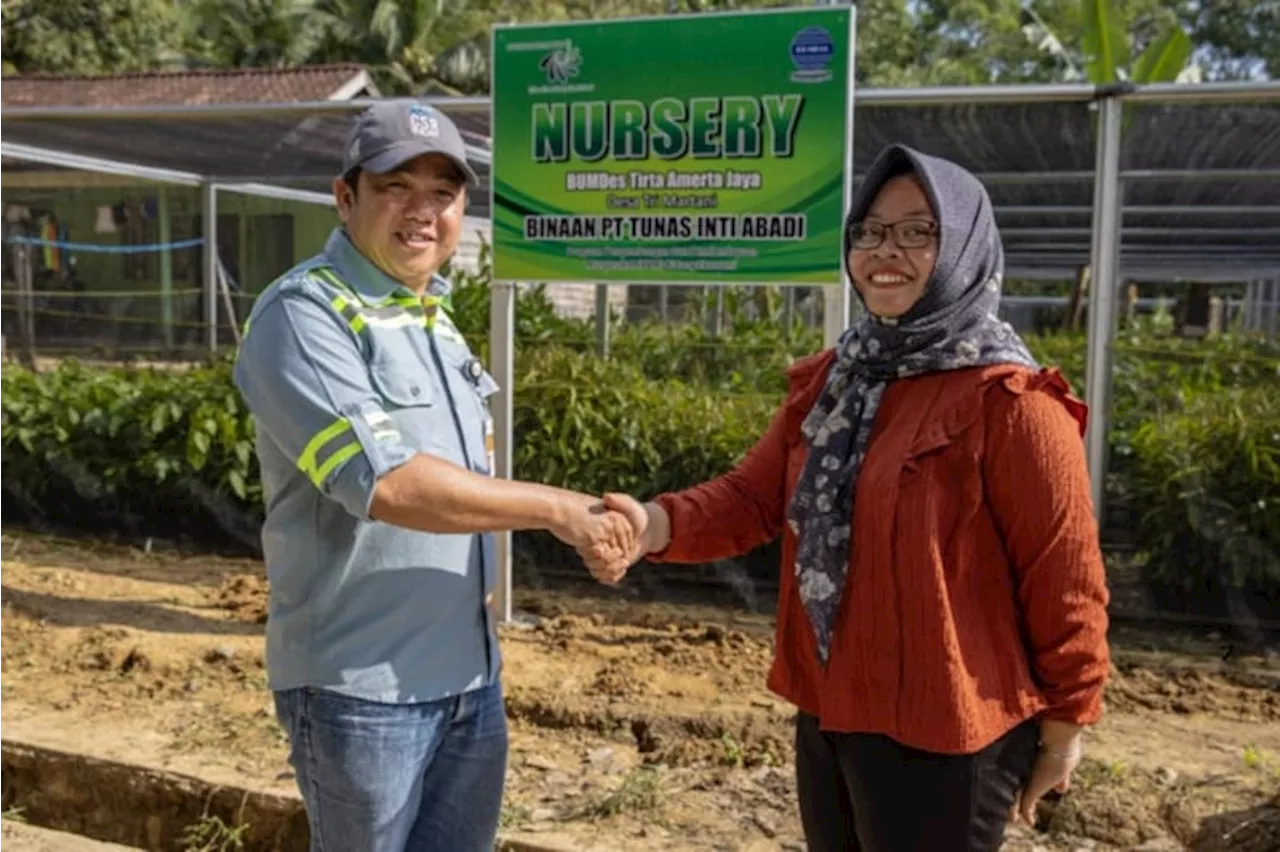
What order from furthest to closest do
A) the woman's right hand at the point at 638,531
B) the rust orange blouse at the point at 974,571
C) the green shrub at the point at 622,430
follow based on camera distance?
the green shrub at the point at 622,430
the woman's right hand at the point at 638,531
the rust orange blouse at the point at 974,571

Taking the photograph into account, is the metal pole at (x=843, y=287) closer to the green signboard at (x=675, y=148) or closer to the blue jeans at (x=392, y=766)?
the green signboard at (x=675, y=148)

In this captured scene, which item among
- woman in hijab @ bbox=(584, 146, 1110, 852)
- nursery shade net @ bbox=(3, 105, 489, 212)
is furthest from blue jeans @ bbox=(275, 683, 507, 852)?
nursery shade net @ bbox=(3, 105, 489, 212)

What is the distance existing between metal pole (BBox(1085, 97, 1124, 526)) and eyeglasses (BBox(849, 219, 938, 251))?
355 centimetres

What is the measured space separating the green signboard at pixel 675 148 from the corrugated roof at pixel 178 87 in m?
12.7

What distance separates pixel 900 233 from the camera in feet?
6.84

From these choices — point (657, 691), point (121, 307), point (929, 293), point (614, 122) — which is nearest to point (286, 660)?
point (929, 293)

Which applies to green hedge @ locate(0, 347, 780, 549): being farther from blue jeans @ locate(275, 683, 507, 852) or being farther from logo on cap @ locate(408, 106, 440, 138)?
logo on cap @ locate(408, 106, 440, 138)

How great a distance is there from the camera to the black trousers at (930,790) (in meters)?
2.06

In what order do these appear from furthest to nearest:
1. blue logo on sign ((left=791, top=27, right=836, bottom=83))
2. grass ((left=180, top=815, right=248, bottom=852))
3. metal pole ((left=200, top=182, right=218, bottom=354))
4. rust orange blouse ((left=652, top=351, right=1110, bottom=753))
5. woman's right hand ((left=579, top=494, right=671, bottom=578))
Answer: metal pole ((left=200, top=182, right=218, bottom=354)) → blue logo on sign ((left=791, top=27, right=836, bottom=83)) → grass ((left=180, top=815, right=248, bottom=852)) → woman's right hand ((left=579, top=494, right=671, bottom=578)) → rust orange blouse ((left=652, top=351, right=1110, bottom=753))

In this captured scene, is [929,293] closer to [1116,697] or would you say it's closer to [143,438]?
[1116,697]

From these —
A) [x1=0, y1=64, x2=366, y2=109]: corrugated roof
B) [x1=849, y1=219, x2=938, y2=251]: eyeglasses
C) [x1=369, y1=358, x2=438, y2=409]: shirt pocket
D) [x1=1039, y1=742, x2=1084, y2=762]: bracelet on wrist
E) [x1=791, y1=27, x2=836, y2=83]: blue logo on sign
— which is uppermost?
[x1=0, y1=64, x2=366, y2=109]: corrugated roof

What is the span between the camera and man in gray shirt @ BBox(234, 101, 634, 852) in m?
2.09

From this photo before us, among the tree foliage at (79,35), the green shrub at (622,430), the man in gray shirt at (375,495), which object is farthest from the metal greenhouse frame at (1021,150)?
the tree foliage at (79,35)

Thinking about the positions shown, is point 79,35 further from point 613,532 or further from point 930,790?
point 930,790
